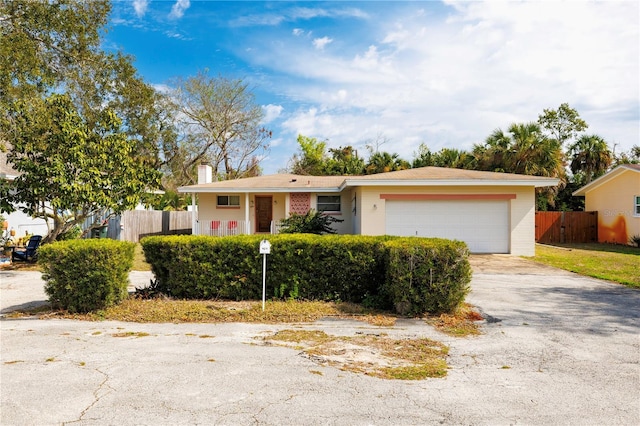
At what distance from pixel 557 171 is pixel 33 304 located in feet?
81.3

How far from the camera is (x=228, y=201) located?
2153cm

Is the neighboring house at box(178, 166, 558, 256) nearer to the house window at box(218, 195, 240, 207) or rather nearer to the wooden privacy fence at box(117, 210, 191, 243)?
the house window at box(218, 195, 240, 207)

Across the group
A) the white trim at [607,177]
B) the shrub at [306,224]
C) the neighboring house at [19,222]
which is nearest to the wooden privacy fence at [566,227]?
the white trim at [607,177]

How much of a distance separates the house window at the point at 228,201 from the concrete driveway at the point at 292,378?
14.6m

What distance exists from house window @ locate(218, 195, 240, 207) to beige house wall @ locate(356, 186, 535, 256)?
724cm

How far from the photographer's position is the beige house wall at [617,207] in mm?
21027

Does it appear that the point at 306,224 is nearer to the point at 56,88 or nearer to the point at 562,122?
the point at 56,88

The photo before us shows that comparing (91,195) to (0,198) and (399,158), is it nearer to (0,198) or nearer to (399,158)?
(0,198)

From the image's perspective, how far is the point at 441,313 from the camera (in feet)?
23.2

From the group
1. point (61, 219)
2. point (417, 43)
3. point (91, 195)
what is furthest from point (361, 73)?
point (61, 219)

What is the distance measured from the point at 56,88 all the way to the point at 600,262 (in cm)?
1858

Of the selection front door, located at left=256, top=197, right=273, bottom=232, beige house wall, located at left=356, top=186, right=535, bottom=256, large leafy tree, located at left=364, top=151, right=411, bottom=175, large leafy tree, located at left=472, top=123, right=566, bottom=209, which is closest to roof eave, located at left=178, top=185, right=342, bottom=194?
front door, located at left=256, top=197, right=273, bottom=232

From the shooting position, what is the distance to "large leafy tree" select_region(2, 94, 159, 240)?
12406 millimetres

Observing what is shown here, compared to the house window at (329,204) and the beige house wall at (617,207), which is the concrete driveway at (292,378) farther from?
the beige house wall at (617,207)
